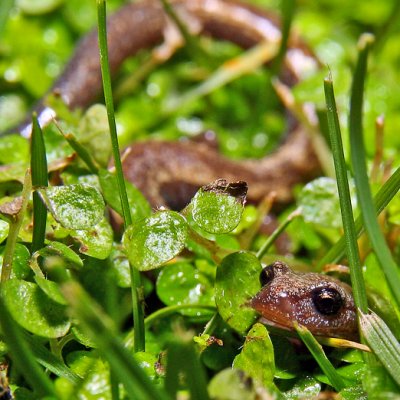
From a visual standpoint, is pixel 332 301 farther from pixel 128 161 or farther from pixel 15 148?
pixel 128 161

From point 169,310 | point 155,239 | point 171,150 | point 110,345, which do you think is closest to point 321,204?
point 169,310

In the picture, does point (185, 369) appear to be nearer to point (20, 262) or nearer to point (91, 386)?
point (91, 386)

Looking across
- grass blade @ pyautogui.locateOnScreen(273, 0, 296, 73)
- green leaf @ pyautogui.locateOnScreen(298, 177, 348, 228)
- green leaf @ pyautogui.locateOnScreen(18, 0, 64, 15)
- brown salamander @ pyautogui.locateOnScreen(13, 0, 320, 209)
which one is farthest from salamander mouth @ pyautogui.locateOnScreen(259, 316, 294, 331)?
green leaf @ pyautogui.locateOnScreen(18, 0, 64, 15)

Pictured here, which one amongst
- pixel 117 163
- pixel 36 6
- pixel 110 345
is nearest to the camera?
pixel 110 345

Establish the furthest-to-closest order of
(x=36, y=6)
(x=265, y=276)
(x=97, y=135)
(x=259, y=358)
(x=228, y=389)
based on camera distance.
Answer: (x=36, y=6) → (x=97, y=135) → (x=265, y=276) → (x=259, y=358) → (x=228, y=389)

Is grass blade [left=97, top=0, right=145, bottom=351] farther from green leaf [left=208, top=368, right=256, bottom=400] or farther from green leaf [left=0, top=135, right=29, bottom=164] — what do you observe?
green leaf [left=0, top=135, right=29, bottom=164]

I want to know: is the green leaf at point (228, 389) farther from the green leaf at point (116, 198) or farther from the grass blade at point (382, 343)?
the green leaf at point (116, 198)

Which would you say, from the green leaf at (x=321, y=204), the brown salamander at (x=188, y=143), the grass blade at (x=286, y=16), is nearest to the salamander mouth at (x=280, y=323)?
the green leaf at (x=321, y=204)
